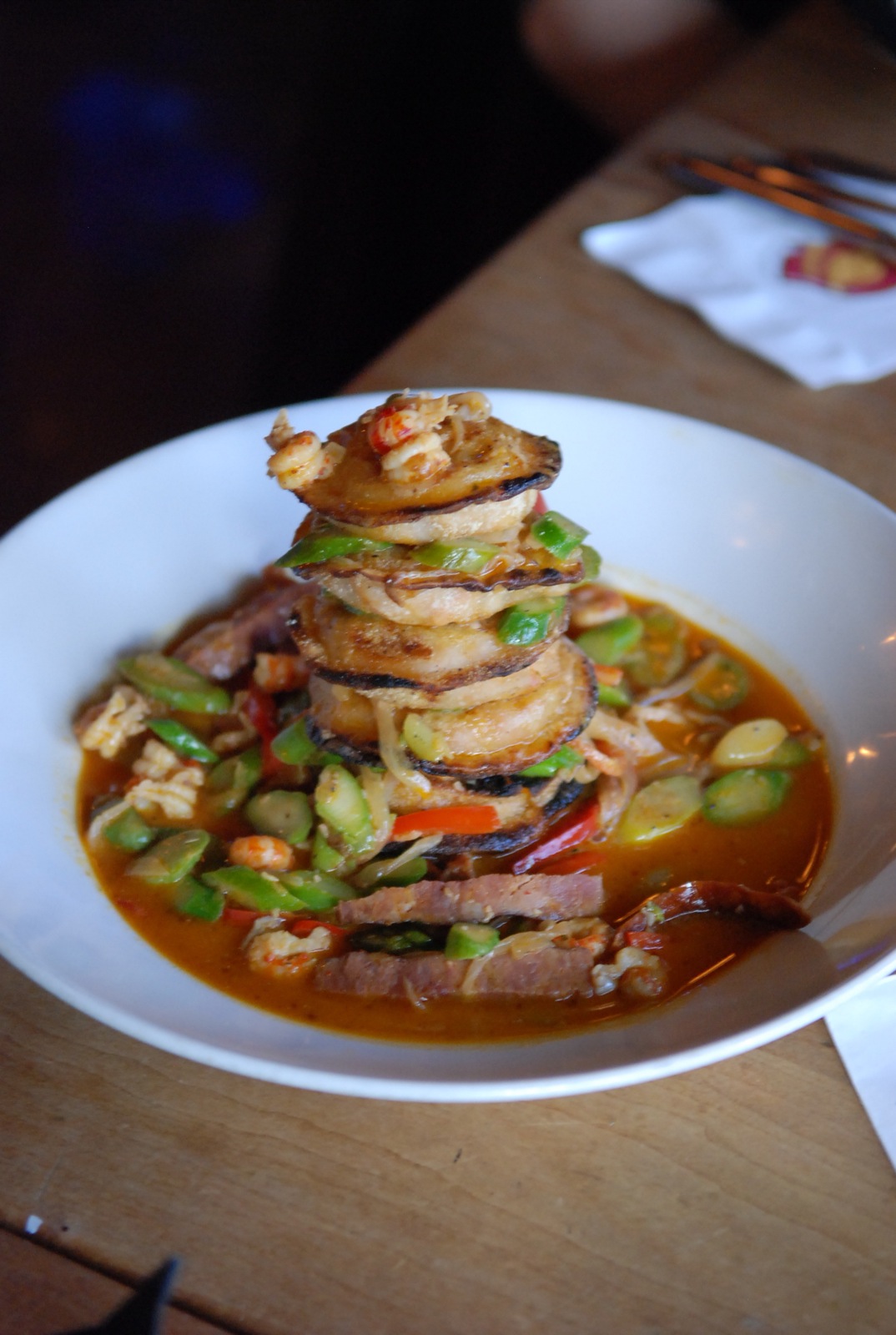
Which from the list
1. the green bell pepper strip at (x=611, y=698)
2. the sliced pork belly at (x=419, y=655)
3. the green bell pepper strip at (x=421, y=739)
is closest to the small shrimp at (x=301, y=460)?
the sliced pork belly at (x=419, y=655)

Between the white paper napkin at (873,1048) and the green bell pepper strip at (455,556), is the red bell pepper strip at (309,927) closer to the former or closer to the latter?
the green bell pepper strip at (455,556)

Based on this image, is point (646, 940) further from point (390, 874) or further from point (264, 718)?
point (264, 718)

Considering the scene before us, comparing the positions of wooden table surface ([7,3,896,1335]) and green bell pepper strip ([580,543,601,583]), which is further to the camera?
green bell pepper strip ([580,543,601,583])

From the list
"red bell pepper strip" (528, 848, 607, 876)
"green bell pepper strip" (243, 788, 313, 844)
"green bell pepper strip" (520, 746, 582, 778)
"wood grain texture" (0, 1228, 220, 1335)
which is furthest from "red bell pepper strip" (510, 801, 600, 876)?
"wood grain texture" (0, 1228, 220, 1335)

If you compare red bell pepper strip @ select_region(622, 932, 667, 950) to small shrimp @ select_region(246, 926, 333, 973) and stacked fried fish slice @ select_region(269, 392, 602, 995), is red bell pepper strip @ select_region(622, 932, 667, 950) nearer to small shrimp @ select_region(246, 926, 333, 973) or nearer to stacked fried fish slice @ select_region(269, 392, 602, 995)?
stacked fried fish slice @ select_region(269, 392, 602, 995)

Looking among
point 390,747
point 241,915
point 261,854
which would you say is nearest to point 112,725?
point 261,854

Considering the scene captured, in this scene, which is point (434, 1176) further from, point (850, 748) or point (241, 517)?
point (241, 517)
